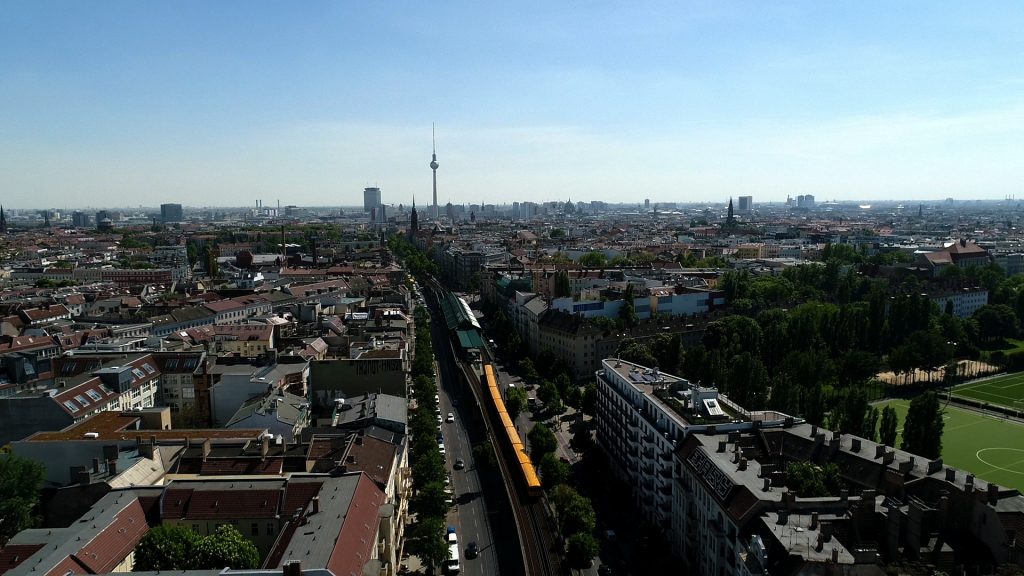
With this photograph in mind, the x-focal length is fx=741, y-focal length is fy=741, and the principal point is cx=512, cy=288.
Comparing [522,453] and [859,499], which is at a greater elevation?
[859,499]

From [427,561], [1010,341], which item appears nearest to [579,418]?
[427,561]

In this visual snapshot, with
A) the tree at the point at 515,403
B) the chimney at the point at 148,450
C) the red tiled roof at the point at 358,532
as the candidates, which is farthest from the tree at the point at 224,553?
the tree at the point at 515,403

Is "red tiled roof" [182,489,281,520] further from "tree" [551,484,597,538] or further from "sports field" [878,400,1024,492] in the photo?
"sports field" [878,400,1024,492]

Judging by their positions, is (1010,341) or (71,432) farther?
(1010,341)

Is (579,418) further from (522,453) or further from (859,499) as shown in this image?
(859,499)

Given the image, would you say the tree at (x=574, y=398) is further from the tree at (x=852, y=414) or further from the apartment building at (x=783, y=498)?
the tree at (x=852, y=414)
